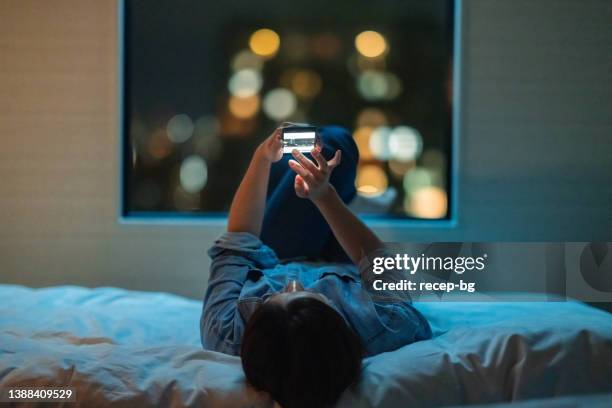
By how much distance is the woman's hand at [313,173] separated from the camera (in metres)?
1.02

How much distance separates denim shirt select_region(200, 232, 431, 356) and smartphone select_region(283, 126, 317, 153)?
216 millimetres

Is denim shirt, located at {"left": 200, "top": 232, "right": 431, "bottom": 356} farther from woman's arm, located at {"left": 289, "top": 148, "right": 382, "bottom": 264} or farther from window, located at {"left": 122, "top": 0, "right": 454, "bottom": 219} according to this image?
window, located at {"left": 122, "top": 0, "right": 454, "bottom": 219}

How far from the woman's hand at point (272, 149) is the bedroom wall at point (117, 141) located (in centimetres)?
78

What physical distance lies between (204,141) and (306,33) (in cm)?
53

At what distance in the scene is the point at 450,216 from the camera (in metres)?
1.85

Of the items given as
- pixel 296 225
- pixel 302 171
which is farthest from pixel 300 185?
pixel 296 225

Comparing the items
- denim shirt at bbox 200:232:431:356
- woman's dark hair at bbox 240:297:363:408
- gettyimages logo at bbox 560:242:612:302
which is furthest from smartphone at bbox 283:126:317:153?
gettyimages logo at bbox 560:242:612:302

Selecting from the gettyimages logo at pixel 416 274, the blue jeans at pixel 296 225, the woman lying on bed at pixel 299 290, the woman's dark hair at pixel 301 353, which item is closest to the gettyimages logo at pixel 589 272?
the gettyimages logo at pixel 416 274

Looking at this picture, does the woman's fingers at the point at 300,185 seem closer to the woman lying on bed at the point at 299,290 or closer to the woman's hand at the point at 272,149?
the woman lying on bed at the point at 299,290

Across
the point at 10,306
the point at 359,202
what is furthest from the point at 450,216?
the point at 10,306

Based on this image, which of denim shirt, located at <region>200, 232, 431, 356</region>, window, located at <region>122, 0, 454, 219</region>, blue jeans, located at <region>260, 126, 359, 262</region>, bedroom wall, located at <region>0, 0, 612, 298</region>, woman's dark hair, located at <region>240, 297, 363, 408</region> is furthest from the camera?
window, located at <region>122, 0, 454, 219</region>

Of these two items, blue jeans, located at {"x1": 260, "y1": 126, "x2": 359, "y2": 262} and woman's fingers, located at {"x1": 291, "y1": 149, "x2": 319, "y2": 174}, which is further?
blue jeans, located at {"x1": 260, "y1": 126, "x2": 359, "y2": 262}

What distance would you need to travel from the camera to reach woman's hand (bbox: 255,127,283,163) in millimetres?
1126

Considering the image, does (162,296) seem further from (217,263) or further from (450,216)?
(450,216)
